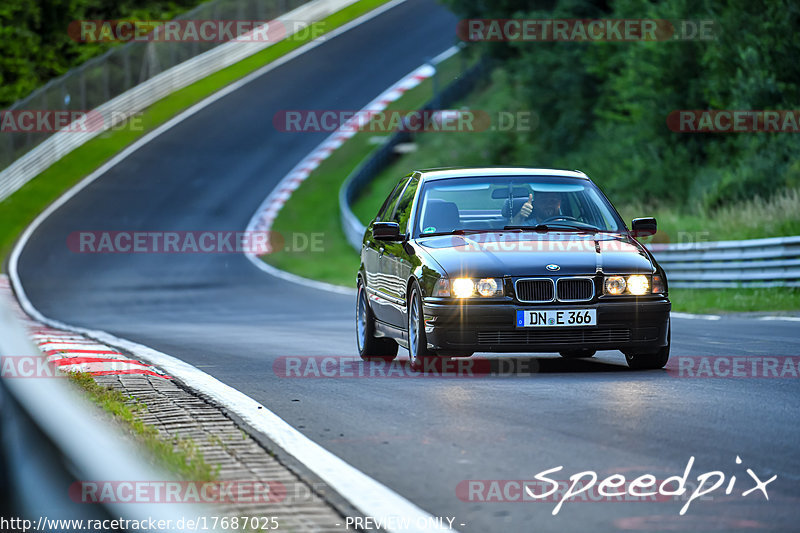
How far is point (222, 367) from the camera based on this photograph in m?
11.2

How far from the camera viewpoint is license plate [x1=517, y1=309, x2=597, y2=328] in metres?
9.76

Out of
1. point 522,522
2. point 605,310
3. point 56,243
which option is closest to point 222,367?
point 605,310

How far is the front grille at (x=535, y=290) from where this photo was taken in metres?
9.80

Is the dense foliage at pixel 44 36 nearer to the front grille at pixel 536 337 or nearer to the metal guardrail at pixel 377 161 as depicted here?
the metal guardrail at pixel 377 161

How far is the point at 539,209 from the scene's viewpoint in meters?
11.1

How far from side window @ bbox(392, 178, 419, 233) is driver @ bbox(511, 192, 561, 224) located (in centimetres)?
105

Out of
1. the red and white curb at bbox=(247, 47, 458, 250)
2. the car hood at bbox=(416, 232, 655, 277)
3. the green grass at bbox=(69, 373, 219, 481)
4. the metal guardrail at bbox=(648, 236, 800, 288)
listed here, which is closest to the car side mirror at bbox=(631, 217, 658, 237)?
the car hood at bbox=(416, 232, 655, 277)

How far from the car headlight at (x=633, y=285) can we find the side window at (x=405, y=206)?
225cm

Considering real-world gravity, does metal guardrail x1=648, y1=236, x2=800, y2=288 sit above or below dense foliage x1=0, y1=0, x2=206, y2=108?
below

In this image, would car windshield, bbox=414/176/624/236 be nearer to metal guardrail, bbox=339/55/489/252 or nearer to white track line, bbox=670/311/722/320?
white track line, bbox=670/311/722/320

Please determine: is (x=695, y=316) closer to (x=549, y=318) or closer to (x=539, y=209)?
(x=539, y=209)

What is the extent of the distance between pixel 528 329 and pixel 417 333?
96 centimetres

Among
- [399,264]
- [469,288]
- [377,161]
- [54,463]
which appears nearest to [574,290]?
[469,288]

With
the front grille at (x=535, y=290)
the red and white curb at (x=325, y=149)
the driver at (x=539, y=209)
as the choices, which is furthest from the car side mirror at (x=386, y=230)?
the red and white curb at (x=325, y=149)
